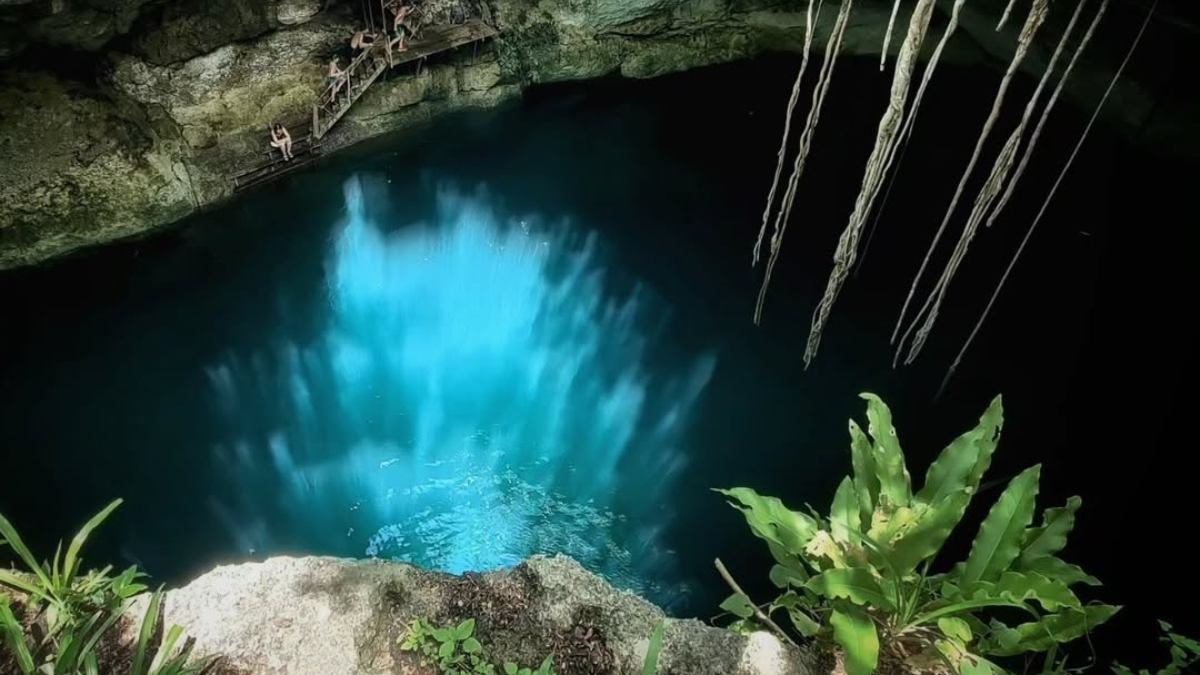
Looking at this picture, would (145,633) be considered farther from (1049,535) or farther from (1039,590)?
(1049,535)

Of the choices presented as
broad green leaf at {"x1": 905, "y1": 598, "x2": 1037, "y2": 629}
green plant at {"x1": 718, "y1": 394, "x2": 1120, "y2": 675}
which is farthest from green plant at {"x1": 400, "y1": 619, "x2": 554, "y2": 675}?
broad green leaf at {"x1": 905, "y1": 598, "x2": 1037, "y2": 629}

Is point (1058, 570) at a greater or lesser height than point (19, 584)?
greater

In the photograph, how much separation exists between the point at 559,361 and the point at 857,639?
15.1ft

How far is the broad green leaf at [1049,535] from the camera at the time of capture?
2.40 meters

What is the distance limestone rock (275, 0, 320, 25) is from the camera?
313 inches

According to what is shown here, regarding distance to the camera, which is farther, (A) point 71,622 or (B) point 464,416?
(B) point 464,416

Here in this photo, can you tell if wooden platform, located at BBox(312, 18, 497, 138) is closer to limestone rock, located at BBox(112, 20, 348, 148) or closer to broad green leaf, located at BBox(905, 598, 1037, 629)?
limestone rock, located at BBox(112, 20, 348, 148)

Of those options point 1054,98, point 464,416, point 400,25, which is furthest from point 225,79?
point 1054,98

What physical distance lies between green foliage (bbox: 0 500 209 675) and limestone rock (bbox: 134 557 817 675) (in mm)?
130

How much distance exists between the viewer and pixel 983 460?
251cm

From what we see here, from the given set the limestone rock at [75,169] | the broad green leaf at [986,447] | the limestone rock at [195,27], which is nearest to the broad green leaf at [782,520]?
the broad green leaf at [986,447]

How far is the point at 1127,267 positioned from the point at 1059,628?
18.9 feet

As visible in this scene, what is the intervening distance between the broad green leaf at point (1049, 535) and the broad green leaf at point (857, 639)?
0.67 meters

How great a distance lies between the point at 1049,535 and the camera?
2445 mm
